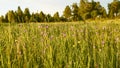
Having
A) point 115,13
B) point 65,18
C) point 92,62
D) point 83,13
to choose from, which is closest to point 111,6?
point 115,13

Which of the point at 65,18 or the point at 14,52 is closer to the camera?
the point at 14,52

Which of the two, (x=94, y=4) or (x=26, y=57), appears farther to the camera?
(x=94, y=4)

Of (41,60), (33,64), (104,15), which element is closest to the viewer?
(33,64)

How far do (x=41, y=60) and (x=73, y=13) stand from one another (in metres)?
69.8

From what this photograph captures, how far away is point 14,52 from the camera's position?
328 cm

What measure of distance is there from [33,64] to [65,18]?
70173 millimetres

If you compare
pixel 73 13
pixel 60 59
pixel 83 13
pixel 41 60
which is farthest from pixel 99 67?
pixel 73 13

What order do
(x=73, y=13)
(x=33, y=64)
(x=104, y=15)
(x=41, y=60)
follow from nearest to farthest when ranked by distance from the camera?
(x=33, y=64)
(x=41, y=60)
(x=104, y=15)
(x=73, y=13)

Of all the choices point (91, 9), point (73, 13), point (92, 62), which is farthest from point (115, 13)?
point (92, 62)

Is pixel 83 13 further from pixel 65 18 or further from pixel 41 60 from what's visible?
pixel 41 60

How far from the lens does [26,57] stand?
117 inches

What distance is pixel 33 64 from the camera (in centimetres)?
282

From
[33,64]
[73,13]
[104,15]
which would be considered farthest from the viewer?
[73,13]

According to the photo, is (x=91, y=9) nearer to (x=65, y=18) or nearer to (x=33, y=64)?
(x=65, y=18)
